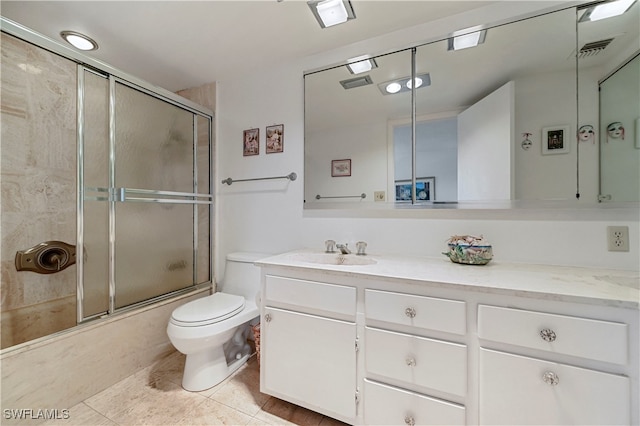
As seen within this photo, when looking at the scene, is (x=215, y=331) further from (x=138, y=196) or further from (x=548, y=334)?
(x=548, y=334)

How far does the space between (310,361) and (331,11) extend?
1.89m

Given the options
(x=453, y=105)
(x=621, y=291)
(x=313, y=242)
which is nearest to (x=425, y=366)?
(x=621, y=291)

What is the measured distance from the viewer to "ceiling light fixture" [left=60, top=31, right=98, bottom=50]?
1600 millimetres

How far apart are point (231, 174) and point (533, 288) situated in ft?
6.75

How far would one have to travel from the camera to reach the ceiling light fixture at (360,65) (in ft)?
5.49

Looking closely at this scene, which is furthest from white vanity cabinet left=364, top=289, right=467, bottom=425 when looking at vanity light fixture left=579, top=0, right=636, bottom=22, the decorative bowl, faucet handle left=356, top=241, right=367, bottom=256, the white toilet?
vanity light fixture left=579, top=0, right=636, bottom=22

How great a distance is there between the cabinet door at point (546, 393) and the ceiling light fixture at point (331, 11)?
177 centimetres

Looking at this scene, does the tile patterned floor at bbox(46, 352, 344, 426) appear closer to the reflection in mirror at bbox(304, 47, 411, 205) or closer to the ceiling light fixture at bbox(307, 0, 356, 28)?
the reflection in mirror at bbox(304, 47, 411, 205)

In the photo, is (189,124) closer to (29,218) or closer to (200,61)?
(200,61)

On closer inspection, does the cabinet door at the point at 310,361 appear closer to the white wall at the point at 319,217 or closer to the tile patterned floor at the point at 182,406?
the tile patterned floor at the point at 182,406

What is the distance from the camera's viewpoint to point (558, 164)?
1278 millimetres

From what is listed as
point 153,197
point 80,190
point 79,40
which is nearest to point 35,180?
point 80,190

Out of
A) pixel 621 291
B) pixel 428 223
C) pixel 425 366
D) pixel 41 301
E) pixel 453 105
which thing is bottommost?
pixel 425 366

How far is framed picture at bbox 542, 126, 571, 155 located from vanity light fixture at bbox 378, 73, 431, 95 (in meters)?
0.67
